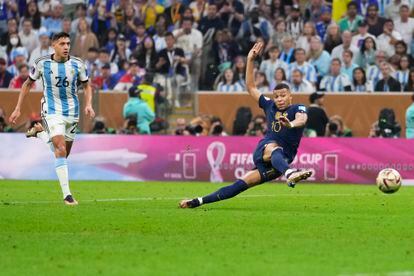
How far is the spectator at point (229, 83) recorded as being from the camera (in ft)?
93.6

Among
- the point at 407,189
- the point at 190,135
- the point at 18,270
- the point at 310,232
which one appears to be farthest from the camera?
the point at 190,135

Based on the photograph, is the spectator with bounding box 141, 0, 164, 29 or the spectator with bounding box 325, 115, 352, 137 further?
the spectator with bounding box 141, 0, 164, 29

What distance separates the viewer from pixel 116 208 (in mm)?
16562

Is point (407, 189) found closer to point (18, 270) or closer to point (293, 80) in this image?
point (293, 80)

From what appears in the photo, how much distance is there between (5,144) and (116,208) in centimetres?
1073

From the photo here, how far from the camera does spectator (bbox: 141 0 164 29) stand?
3134cm

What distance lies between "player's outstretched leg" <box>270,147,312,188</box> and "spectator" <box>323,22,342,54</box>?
496 inches

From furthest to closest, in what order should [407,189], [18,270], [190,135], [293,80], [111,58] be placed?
1. [111,58]
2. [293,80]
3. [190,135]
4. [407,189]
5. [18,270]

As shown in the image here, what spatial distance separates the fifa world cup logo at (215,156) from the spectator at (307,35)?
428 cm

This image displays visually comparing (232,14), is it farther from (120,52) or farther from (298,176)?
(298,176)

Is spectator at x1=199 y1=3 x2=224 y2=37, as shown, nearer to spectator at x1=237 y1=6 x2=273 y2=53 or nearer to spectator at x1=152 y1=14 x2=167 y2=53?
spectator at x1=237 y1=6 x2=273 y2=53

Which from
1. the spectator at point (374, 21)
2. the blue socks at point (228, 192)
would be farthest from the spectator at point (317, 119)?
the blue socks at point (228, 192)

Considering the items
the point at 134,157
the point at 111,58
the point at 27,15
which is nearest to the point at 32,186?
the point at 134,157

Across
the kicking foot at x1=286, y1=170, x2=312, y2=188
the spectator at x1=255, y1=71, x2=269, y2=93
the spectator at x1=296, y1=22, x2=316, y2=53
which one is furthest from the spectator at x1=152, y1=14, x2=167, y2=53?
the kicking foot at x1=286, y1=170, x2=312, y2=188
